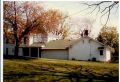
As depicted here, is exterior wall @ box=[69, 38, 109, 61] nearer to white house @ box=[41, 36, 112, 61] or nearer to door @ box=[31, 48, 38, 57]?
white house @ box=[41, 36, 112, 61]

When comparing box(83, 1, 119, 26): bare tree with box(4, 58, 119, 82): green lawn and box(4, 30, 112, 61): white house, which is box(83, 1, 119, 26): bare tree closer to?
box(4, 30, 112, 61): white house

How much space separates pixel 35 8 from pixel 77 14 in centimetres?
65

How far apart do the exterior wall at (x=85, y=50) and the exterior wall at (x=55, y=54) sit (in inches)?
3.6

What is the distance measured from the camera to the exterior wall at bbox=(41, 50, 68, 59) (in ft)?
15.9

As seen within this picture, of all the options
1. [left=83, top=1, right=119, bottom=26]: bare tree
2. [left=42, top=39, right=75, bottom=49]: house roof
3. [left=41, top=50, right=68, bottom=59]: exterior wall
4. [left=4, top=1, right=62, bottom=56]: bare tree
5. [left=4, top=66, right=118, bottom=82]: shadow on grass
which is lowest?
[left=4, top=66, right=118, bottom=82]: shadow on grass

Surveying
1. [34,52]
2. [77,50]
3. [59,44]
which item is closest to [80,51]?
[77,50]

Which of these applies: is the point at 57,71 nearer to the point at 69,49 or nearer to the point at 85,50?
the point at 69,49

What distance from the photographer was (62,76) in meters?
4.82

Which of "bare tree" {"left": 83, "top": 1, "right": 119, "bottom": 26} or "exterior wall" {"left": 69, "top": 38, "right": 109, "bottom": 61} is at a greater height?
"bare tree" {"left": 83, "top": 1, "right": 119, "bottom": 26}

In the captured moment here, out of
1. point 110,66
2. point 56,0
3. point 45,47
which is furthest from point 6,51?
point 110,66

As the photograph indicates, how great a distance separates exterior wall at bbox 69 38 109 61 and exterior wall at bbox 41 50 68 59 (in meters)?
0.09

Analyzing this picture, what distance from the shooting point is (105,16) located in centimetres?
491

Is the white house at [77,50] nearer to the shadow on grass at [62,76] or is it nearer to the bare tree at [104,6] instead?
the shadow on grass at [62,76]

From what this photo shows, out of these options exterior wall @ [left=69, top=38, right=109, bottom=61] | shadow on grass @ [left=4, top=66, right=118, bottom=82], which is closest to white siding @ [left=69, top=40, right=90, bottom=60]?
exterior wall @ [left=69, top=38, right=109, bottom=61]
